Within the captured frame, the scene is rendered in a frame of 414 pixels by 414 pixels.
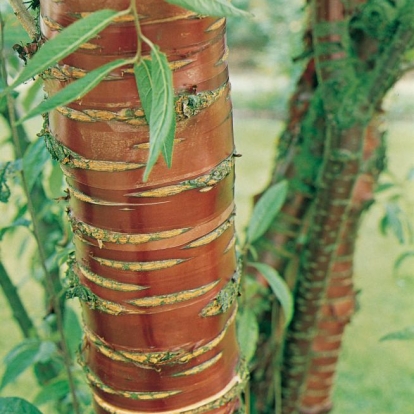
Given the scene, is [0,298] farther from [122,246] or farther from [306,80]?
[122,246]

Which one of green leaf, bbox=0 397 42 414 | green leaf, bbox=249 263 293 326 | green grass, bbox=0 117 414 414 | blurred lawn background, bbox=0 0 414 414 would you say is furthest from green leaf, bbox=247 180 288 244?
green grass, bbox=0 117 414 414

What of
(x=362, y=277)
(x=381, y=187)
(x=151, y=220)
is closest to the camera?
(x=151, y=220)

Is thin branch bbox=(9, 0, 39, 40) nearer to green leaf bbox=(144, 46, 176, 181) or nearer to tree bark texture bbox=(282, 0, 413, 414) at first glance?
green leaf bbox=(144, 46, 176, 181)

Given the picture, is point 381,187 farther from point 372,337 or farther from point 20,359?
point 372,337

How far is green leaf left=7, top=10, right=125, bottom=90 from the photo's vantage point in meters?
0.23

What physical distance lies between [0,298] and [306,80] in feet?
5.03

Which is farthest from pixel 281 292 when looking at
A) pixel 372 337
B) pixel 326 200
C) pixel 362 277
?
pixel 362 277

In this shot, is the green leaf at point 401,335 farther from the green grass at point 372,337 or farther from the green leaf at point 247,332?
the green grass at point 372,337

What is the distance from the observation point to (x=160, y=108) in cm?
24

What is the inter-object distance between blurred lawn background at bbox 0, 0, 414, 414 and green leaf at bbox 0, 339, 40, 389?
8.2 inches

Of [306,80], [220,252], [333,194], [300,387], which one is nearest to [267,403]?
[300,387]

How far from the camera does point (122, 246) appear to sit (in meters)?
0.34

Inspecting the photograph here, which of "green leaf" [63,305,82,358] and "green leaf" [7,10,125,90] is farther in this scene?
"green leaf" [63,305,82,358]

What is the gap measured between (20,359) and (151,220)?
1.12 ft
